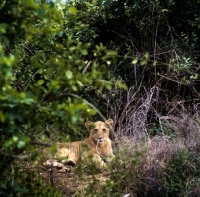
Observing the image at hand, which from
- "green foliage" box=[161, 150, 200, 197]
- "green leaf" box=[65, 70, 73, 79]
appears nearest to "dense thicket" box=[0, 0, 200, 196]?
"green foliage" box=[161, 150, 200, 197]

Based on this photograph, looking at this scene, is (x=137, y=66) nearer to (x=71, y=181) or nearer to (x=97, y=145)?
(x=97, y=145)

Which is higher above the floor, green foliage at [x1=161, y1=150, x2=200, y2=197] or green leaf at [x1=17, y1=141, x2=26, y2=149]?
green leaf at [x1=17, y1=141, x2=26, y2=149]

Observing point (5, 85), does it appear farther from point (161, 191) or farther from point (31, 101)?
point (161, 191)

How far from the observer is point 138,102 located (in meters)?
8.74

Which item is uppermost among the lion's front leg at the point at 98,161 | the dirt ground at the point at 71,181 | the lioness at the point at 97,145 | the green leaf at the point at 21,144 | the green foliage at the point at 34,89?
the green foliage at the point at 34,89

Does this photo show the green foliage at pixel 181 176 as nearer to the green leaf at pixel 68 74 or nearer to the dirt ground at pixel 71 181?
the dirt ground at pixel 71 181

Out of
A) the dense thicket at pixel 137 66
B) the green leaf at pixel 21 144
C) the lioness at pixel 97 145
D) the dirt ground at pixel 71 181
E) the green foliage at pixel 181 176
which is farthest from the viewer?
the lioness at pixel 97 145

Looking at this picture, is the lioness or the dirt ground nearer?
the dirt ground

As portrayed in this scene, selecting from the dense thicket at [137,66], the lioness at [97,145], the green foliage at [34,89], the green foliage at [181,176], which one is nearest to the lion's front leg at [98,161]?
the lioness at [97,145]

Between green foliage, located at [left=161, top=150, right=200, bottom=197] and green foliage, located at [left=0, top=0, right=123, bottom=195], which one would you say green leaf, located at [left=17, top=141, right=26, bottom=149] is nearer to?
green foliage, located at [left=0, top=0, right=123, bottom=195]

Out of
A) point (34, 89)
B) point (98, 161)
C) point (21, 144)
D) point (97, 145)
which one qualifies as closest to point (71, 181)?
point (98, 161)

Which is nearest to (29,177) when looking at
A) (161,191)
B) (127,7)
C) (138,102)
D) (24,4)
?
(161,191)

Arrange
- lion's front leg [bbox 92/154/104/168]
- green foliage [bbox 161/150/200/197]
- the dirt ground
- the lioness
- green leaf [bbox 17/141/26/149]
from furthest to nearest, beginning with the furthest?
the lioness, lion's front leg [bbox 92/154/104/168], the dirt ground, green foliage [bbox 161/150/200/197], green leaf [bbox 17/141/26/149]

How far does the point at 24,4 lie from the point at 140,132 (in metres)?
3.89
